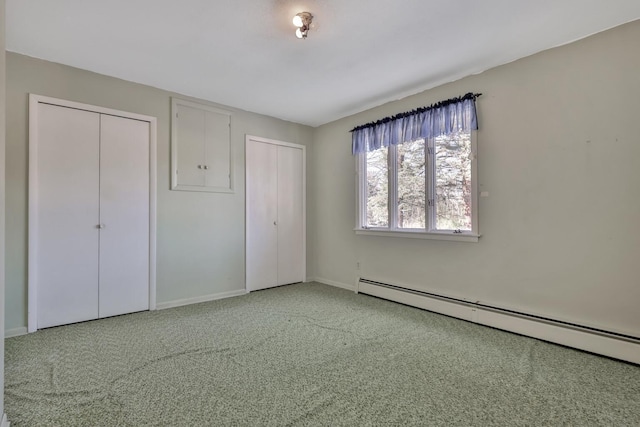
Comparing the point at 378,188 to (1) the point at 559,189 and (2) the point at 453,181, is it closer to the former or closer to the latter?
(2) the point at 453,181

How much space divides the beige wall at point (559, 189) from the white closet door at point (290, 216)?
2130 mm

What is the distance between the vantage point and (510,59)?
115 inches

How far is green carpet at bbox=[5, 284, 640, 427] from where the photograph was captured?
1.70 meters

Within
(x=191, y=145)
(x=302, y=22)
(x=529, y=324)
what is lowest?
(x=529, y=324)

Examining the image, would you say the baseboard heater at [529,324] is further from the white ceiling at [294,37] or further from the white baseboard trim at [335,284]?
the white ceiling at [294,37]

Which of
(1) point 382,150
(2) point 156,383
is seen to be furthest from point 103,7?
(1) point 382,150

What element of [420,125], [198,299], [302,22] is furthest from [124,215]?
[420,125]

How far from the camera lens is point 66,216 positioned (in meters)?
3.09

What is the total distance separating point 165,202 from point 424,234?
3.11 metres

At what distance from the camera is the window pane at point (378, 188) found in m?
4.17

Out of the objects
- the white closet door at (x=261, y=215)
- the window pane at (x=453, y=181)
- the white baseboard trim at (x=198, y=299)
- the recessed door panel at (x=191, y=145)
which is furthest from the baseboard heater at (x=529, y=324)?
the recessed door panel at (x=191, y=145)

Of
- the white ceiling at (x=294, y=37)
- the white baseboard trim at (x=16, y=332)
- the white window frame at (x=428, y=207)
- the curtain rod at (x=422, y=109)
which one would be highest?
the white ceiling at (x=294, y=37)

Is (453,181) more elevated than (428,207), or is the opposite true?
(453,181)

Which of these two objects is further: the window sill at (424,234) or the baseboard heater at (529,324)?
the window sill at (424,234)
